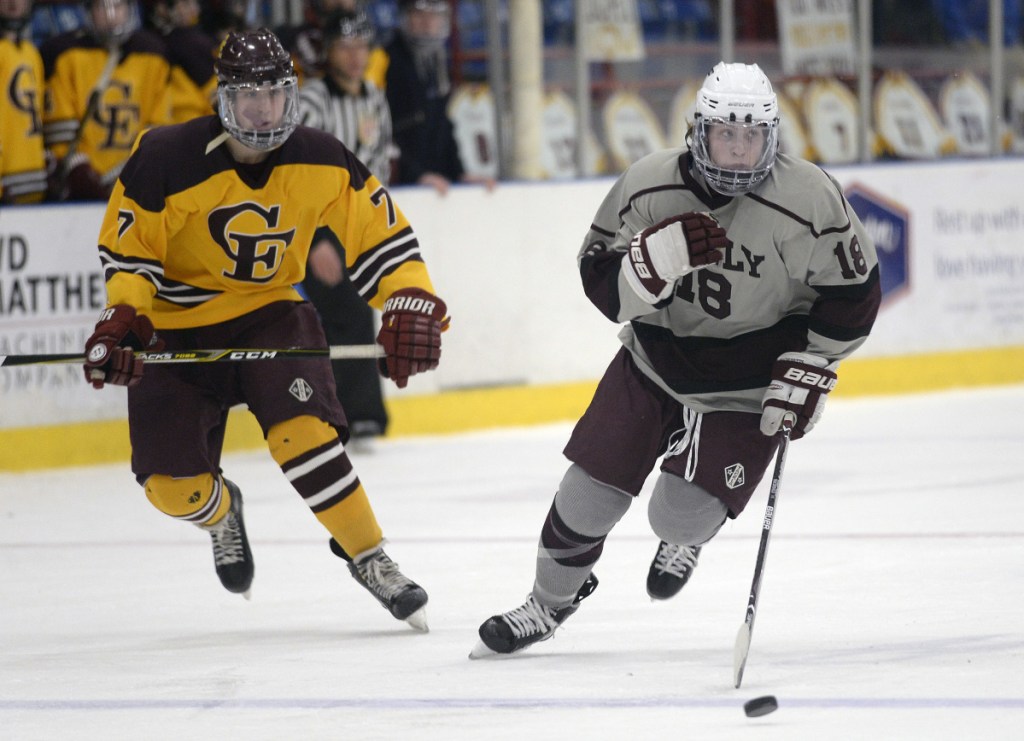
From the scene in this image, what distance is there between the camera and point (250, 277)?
3855 mm

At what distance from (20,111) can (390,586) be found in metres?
2.99

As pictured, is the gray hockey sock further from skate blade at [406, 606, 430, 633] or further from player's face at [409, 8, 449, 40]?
player's face at [409, 8, 449, 40]

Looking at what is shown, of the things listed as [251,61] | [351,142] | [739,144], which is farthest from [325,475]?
[351,142]

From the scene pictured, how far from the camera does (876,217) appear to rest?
7.71 m

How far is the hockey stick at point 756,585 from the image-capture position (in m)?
3.13

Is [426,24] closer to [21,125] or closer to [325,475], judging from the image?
[21,125]

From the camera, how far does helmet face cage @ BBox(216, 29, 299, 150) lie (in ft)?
12.0

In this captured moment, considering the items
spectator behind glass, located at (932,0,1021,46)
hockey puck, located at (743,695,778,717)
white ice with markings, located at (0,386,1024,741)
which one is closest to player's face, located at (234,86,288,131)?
white ice with markings, located at (0,386,1024,741)

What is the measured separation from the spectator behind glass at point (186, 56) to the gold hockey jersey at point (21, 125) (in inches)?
17.9

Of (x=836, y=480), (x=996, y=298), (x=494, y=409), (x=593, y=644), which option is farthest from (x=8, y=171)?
(x=996, y=298)

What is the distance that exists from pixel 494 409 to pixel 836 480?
1.68 meters

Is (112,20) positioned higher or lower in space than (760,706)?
higher

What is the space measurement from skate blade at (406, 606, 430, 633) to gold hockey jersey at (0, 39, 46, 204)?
9.89 ft

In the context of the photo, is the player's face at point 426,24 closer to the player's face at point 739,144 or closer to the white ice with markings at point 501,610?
the white ice with markings at point 501,610
